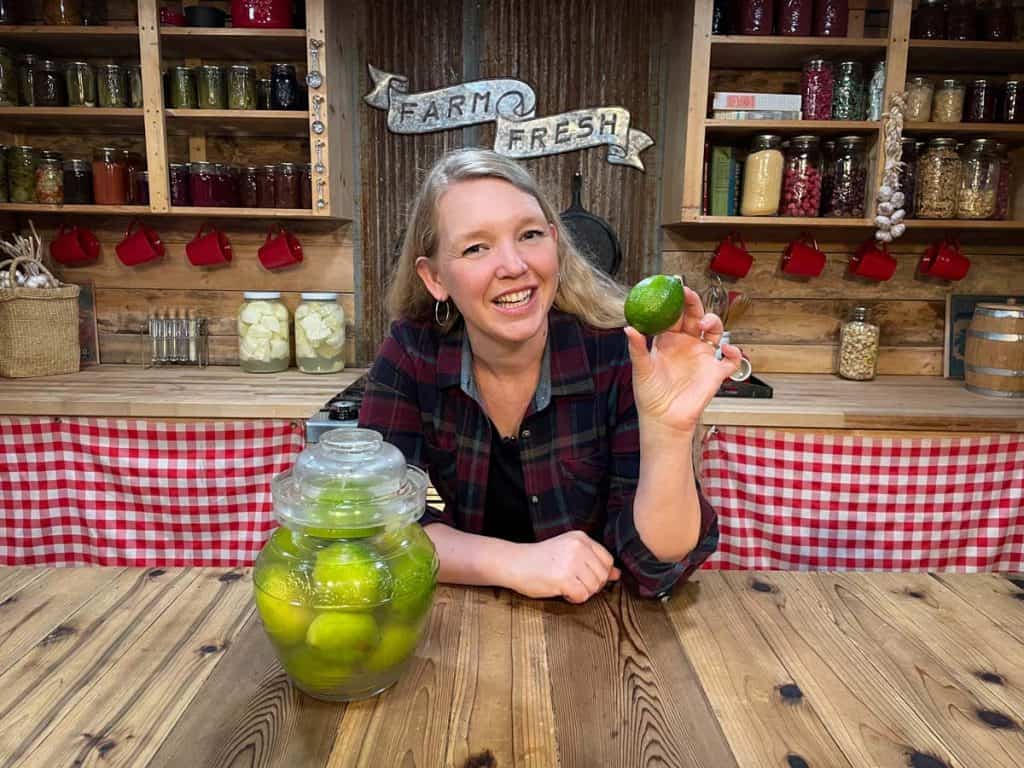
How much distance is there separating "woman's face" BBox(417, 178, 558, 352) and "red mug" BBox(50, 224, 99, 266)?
220 centimetres

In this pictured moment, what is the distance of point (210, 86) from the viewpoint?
256 cm

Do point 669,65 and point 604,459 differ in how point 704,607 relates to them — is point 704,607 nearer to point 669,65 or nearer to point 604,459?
point 604,459

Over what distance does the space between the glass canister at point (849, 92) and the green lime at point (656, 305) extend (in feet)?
6.62

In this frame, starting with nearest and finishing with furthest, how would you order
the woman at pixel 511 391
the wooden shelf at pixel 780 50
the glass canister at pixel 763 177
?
the woman at pixel 511 391, the wooden shelf at pixel 780 50, the glass canister at pixel 763 177

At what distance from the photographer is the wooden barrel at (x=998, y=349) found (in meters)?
2.45

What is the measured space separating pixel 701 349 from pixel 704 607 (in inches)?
13.0

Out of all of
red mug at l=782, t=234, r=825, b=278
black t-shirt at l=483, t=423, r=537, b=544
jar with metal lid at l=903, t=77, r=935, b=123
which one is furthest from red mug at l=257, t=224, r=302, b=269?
jar with metal lid at l=903, t=77, r=935, b=123

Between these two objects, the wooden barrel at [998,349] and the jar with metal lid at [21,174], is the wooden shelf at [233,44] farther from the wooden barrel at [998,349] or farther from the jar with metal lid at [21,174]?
the wooden barrel at [998,349]

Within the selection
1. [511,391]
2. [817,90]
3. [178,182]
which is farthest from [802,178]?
[178,182]

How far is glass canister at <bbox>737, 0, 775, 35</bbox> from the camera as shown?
2461mm

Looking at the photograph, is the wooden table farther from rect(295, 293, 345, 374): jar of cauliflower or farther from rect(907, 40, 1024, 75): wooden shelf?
rect(907, 40, 1024, 75): wooden shelf

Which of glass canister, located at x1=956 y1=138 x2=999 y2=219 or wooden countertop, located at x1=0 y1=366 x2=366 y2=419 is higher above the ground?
glass canister, located at x1=956 y1=138 x2=999 y2=219

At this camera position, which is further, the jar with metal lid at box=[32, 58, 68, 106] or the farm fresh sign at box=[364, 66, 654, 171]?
Answer: the farm fresh sign at box=[364, 66, 654, 171]

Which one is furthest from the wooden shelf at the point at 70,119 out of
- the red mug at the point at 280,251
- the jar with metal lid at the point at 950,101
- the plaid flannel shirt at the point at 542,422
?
the jar with metal lid at the point at 950,101
